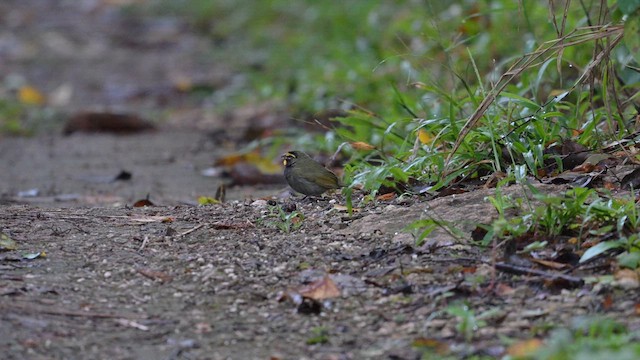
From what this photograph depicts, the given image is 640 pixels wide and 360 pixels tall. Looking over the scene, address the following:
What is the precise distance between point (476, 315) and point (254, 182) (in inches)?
127

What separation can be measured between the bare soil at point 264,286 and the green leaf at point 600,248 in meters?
0.06

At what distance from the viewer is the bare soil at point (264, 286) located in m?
3.14

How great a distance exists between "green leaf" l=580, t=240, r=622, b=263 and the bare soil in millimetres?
63

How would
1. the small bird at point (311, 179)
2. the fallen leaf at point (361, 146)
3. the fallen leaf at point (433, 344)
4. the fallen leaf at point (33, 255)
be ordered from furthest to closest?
1. the fallen leaf at point (361, 146)
2. the small bird at point (311, 179)
3. the fallen leaf at point (33, 255)
4. the fallen leaf at point (433, 344)

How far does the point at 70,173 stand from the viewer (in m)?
7.03

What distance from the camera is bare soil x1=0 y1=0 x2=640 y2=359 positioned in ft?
10.3

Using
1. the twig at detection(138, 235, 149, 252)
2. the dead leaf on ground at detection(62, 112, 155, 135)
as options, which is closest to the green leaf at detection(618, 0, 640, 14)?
the twig at detection(138, 235, 149, 252)

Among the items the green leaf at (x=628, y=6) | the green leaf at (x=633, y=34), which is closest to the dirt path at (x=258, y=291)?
the green leaf at (x=633, y=34)

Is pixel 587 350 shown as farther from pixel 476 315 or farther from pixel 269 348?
pixel 269 348

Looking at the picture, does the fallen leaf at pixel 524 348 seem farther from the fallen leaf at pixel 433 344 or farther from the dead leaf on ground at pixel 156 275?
the dead leaf on ground at pixel 156 275

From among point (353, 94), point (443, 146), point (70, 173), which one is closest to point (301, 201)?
point (443, 146)

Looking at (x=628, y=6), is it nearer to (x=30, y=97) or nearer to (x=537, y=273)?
(x=537, y=273)

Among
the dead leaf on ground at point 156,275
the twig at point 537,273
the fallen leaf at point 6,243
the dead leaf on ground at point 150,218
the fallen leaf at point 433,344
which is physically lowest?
the fallen leaf at point 433,344

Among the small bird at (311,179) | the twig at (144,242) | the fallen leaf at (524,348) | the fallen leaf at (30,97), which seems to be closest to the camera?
the fallen leaf at (524,348)
